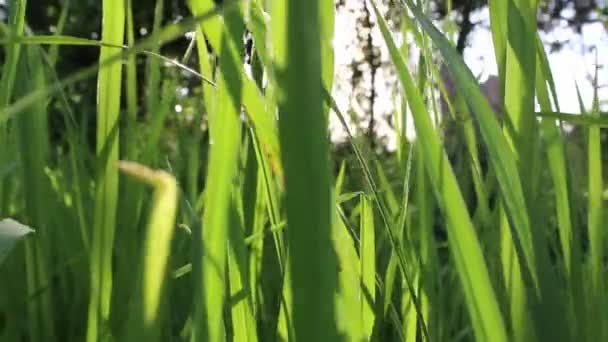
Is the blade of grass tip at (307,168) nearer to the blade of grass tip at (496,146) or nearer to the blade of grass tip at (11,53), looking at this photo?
the blade of grass tip at (496,146)

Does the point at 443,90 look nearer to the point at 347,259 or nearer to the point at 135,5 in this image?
the point at 347,259

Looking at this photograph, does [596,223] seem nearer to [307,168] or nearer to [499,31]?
[499,31]

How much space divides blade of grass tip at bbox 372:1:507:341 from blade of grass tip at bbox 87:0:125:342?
16 centimetres

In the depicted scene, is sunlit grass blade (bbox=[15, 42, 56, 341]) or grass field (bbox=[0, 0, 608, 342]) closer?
grass field (bbox=[0, 0, 608, 342])

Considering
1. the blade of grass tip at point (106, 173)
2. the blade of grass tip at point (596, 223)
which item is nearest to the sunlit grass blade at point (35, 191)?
the blade of grass tip at point (106, 173)

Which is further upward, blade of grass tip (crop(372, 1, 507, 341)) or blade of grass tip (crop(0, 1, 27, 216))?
blade of grass tip (crop(0, 1, 27, 216))

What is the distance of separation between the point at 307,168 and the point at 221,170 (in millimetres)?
77

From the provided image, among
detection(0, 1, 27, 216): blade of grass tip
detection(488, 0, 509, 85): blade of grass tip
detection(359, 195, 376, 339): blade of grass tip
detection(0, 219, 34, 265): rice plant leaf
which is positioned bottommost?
detection(359, 195, 376, 339): blade of grass tip

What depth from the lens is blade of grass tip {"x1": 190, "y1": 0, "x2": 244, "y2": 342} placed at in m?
0.25

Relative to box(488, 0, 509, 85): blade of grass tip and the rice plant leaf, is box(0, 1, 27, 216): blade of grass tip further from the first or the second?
box(488, 0, 509, 85): blade of grass tip

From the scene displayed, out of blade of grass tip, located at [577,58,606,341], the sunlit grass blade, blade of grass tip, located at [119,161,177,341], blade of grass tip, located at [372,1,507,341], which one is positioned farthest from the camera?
the sunlit grass blade

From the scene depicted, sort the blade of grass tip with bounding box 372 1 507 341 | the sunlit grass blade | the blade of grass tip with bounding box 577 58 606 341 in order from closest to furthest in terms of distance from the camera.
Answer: the blade of grass tip with bounding box 372 1 507 341, the blade of grass tip with bounding box 577 58 606 341, the sunlit grass blade

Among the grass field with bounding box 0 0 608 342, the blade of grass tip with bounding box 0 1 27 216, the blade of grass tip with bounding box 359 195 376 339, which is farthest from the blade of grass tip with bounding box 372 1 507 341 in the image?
the blade of grass tip with bounding box 0 1 27 216

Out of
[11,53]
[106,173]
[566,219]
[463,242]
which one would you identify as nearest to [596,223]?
[566,219]
